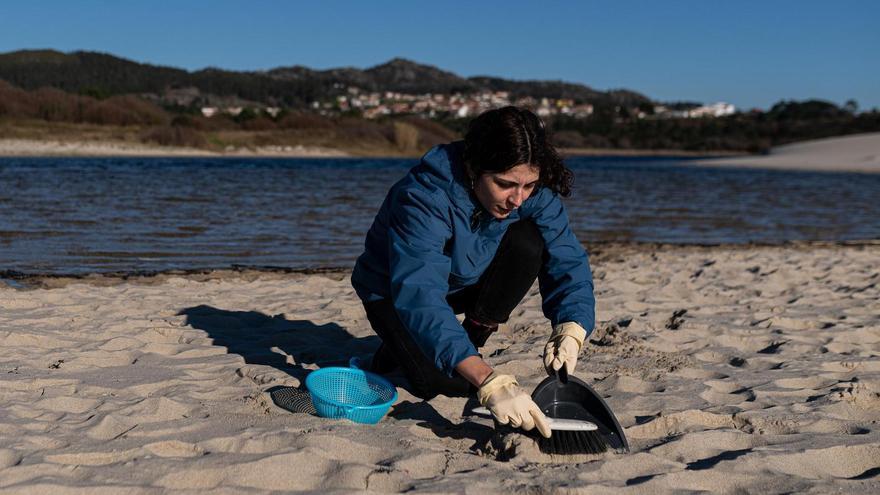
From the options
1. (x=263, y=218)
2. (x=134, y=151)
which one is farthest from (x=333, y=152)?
(x=263, y=218)

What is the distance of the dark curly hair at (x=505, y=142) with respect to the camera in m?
2.60

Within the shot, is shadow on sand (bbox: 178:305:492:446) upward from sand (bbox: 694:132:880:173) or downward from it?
downward

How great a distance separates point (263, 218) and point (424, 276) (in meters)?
8.02

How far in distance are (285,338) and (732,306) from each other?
285 cm

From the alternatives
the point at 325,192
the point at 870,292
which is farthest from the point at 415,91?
the point at 870,292

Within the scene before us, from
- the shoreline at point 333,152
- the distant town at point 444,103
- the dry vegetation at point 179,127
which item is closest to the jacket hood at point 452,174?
the shoreline at point 333,152

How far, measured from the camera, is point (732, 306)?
511 centimetres

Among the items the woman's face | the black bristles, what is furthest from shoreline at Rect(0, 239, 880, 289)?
the black bristles

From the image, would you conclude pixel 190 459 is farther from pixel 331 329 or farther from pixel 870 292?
pixel 870 292

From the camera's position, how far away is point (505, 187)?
8.81 ft

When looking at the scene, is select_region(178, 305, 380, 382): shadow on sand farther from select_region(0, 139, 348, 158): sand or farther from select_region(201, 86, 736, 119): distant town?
select_region(201, 86, 736, 119): distant town

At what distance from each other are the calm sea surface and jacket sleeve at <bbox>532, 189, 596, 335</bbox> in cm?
419

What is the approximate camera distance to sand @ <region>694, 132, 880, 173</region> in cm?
3253

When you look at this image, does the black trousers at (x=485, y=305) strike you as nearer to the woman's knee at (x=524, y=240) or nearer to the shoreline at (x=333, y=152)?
the woman's knee at (x=524, y=240)
